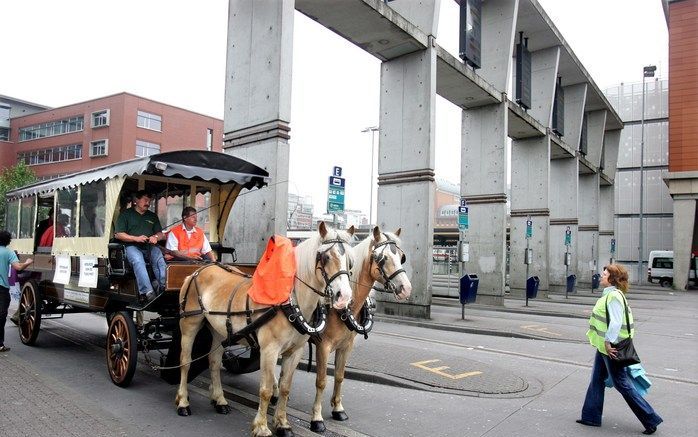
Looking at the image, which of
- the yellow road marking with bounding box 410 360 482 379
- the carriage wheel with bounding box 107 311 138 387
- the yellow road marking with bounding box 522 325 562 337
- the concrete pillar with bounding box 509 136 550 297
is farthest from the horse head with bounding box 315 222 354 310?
the concrete pillar with bounding box 509 136 550 297

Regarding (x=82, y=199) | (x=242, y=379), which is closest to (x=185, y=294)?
(x=242, y=379)

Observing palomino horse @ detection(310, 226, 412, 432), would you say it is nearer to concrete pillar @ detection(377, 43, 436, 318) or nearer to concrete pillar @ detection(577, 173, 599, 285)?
concrete pillar @ detection(377, 43, 436, 318)

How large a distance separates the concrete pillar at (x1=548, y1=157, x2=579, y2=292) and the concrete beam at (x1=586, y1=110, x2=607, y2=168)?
7848mm

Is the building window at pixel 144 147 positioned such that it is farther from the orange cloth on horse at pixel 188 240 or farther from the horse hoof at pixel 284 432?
the horse hoof at pixel 284 432

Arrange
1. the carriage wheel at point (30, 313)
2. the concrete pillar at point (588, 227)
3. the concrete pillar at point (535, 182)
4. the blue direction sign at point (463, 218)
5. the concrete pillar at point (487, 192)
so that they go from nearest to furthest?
1. the carriage wheel at point (30, 313)
2. the blue direction sign at point (463, 218)
3. the concrete pillar at point (487, 192)
4. the concrete pillar at point (535, 182)
5. the concrete pillar at point (588, 227)

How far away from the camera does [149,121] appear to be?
51.1m

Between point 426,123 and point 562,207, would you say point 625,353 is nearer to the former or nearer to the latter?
point 426,123

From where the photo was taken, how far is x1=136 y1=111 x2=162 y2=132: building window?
5031 centimetres

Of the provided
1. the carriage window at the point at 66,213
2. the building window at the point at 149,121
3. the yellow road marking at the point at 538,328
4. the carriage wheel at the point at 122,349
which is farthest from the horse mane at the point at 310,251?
the building window at the point at 149,121

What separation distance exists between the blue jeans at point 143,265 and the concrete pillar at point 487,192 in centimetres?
1500

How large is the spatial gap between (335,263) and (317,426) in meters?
1.89

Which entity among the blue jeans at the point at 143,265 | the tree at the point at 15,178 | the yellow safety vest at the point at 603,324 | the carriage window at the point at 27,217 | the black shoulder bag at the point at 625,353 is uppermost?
the tree at the point at 15,178

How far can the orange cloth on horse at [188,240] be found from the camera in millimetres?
7543

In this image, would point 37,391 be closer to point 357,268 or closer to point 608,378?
point 357,268
